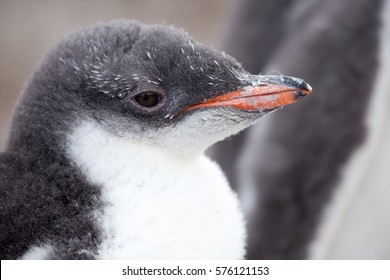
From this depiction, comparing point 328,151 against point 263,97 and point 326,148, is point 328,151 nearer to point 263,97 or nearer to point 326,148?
point 326,148

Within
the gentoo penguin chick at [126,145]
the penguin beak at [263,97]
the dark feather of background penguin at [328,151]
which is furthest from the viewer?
the dark feather of background penguin at [328,151]

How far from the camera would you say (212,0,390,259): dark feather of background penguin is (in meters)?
2.00

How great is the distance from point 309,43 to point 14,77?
2.29 meters

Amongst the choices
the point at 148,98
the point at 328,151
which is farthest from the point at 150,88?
the point at 328,151

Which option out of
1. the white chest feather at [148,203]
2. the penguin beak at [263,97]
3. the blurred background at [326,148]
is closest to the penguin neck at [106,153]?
the white chest feather at [148,203]

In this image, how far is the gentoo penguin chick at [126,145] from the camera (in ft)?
4.19

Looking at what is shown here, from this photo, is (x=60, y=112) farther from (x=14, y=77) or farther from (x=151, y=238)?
(x=14, y=77)

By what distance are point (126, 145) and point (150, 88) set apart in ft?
0.33

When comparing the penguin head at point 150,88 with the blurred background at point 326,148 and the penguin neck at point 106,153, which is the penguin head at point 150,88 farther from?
the blurred background at point 326,148

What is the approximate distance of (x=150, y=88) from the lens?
53.3 inches

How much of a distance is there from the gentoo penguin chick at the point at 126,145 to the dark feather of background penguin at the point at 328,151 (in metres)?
0.65

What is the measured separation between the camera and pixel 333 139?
2.03 metres

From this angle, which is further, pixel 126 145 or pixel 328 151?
pixel 328 151

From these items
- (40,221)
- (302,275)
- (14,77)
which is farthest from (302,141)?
(14,77)
